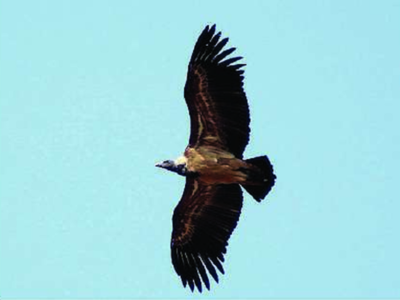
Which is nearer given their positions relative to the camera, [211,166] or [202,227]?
[211,166]

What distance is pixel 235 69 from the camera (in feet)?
70.0

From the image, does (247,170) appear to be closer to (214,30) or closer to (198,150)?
(198,150)

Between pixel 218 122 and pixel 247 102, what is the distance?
0.80m

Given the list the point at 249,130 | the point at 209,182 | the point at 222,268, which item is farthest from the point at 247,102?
the point at 222,268

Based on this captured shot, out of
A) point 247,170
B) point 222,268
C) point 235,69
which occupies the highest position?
point 235,69

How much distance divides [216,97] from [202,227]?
112 inches

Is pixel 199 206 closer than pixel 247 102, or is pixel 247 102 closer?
pixel 247 102

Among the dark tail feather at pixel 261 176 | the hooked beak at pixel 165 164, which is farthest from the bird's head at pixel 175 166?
the dark tail feather at pixel 261 176

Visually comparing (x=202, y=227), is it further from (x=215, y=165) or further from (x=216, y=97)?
(x=216, y=97)

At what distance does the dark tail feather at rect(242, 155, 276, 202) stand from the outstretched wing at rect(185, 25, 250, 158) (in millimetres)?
502

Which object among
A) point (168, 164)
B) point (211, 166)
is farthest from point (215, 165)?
point (168, 164)

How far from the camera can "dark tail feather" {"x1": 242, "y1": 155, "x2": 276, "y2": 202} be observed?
838 inches

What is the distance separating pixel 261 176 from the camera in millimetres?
21359

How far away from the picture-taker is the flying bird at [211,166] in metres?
21.4
